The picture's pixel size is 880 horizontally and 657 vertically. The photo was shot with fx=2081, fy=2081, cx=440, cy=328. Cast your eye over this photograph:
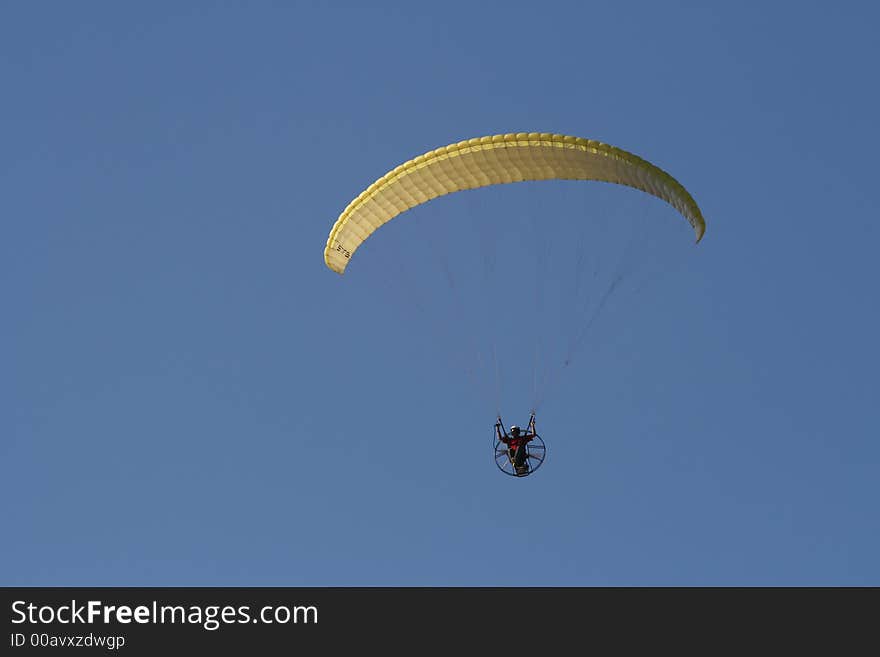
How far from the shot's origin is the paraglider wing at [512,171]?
44969 mm

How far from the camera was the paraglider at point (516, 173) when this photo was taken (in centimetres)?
4500

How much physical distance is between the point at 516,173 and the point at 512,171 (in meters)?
0.12

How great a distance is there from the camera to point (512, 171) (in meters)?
45.9

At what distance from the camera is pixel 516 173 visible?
45969 millimetres

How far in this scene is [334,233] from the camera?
47.8 m

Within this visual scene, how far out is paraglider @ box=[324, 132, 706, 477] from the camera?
4500 centimetres
